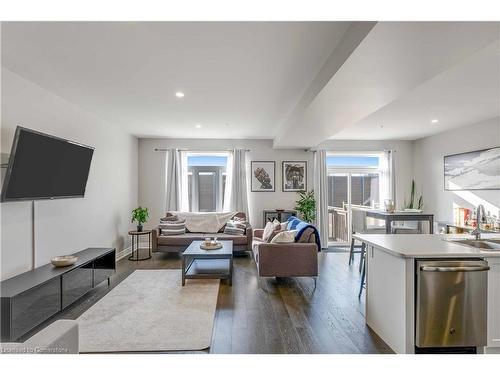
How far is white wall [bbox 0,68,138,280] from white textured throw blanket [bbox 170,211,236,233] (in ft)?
4.06

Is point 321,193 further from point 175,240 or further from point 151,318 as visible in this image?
point 151,318

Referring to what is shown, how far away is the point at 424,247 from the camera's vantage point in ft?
7.50

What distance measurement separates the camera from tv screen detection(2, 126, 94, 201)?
→ 2.54 metres

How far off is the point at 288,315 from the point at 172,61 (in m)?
2.79

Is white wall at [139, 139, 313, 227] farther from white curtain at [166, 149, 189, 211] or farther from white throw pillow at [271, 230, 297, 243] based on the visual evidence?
white throw pillow at [271, 230, 297, 243]

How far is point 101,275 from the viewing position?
3.69m

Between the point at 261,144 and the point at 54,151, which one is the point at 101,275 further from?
the point at 261,144

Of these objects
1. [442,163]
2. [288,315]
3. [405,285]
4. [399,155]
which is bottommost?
[288,315]

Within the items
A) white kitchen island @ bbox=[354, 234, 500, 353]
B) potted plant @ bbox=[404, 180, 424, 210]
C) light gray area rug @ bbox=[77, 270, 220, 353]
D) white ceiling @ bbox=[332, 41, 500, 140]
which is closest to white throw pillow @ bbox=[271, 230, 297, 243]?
light gray area rug @ bbox=[77, 270, 220, 353]

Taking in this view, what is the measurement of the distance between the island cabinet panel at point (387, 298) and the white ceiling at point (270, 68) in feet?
4.93

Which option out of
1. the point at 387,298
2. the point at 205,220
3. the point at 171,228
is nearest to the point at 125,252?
the point at 171,228

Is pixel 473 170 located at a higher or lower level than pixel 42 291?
higher
